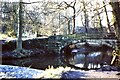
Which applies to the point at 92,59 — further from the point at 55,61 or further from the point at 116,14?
the point at 116,14

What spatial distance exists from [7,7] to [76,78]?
49.5 feet

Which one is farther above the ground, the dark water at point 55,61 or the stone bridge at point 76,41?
the stone bridge at point 76,41

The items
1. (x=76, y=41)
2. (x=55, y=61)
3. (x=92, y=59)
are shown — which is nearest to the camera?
(x=55, y=61)

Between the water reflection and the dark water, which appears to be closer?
the dark water

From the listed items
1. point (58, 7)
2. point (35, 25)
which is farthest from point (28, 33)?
point (58, 7)

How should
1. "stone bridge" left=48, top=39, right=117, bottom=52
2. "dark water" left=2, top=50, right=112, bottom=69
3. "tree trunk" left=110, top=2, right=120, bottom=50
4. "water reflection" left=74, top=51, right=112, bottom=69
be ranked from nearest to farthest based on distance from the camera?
"tree trunk" left=110, top=2, right=120, bottom=50 → "dark water" left=2, top=50, right=112, bottom=69 → "water reflection" left=74, top=51, right=112, bottom=69 → "stone bridge" left=48, top=39, right=117, bottom=52

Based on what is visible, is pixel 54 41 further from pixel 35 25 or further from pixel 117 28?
pixel 117 28

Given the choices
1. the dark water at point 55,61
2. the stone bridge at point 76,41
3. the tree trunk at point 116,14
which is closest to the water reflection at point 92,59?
the dark water at point 55,61

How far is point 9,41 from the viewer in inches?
719

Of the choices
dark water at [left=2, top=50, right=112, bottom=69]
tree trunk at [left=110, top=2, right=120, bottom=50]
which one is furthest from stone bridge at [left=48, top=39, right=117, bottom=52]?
tree trunk at [left=110, top=2, right=120, bottom=50]

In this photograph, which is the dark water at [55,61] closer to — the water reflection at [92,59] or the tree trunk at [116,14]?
the water reflection at [92,59]

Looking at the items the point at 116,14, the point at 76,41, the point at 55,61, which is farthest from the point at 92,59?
the point at 116,14

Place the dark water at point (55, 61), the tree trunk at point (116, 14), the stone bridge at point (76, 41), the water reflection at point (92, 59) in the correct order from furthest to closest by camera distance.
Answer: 1. the stone bridge at point (76, 41)
2. the water reflection at point (92, 59)
3. the dark water at point (55, 61)
4. the tree trunk at point (116, 14)

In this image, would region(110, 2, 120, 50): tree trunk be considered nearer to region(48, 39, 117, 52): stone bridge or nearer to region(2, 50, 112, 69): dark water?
region(2, 50, 112, 69): dark water
